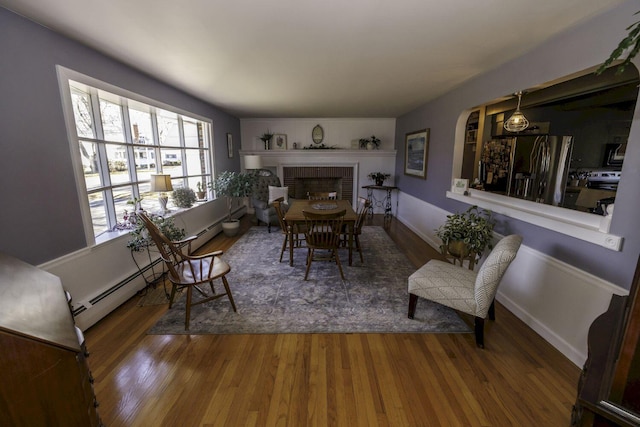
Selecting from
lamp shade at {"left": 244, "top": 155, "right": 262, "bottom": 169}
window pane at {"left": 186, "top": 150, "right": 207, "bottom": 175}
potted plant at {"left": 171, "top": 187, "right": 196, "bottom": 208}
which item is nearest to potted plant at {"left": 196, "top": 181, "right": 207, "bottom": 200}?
window pane at {"left": 186, "top": 150, "right": 207, "bottom": 175}

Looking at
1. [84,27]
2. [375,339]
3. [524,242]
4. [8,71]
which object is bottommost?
[375,339]

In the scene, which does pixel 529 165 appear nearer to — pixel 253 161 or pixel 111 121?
pixel 253 161

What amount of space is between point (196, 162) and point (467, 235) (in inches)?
170

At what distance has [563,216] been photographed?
6.85 feet

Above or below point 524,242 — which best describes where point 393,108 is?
above

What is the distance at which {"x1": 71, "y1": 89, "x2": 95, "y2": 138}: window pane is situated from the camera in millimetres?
2355

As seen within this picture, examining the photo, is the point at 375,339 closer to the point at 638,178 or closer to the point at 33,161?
the point at 638,178

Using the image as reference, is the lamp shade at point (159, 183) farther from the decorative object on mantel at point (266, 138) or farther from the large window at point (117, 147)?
the decorative object on mantel at point (266, 138)

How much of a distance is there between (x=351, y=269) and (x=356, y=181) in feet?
11.5

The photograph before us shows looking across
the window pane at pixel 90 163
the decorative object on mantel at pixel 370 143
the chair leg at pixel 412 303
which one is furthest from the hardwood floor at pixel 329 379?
the decorative object on mantel at pixel 370 143

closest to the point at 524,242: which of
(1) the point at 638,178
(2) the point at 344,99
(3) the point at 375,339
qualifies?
(1) the point at 638,178

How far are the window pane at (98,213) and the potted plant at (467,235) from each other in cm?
348

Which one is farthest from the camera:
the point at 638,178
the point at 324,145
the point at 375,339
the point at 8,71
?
the point at 324,145

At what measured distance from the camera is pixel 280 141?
252 inches
